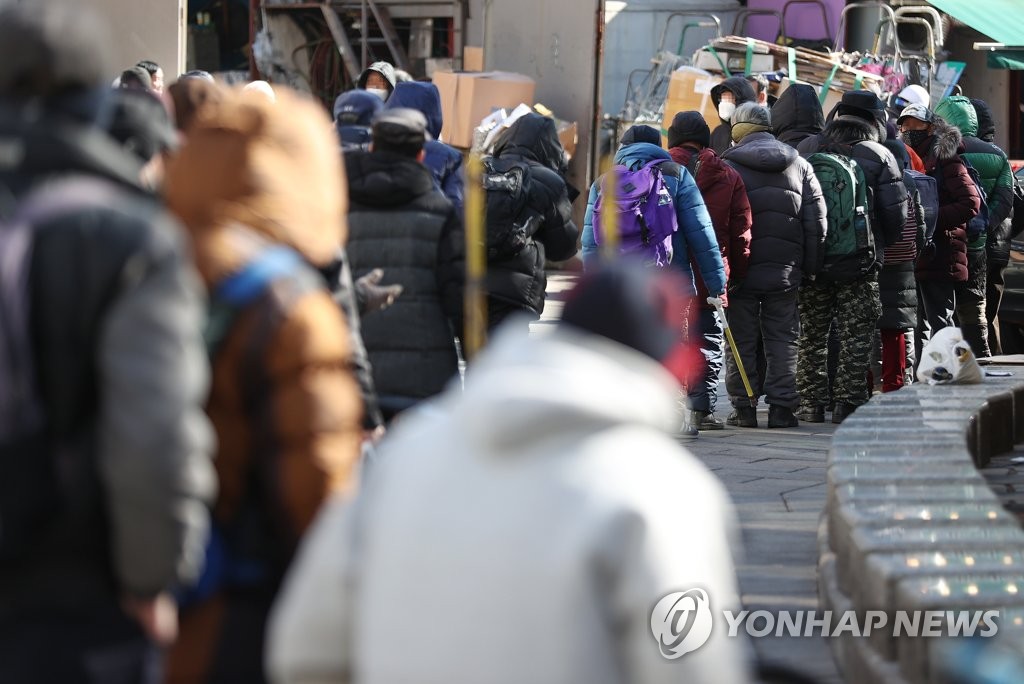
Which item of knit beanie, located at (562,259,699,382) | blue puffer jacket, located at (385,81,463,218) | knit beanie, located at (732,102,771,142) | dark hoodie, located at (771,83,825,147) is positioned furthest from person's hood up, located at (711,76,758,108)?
knit beanie, located at (562,259,699,382)

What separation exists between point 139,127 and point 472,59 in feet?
55.8

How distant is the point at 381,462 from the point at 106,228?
0.66 meters

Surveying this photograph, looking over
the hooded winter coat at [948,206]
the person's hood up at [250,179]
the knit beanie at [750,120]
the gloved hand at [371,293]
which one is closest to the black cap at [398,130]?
the gloved hand at [371,293]

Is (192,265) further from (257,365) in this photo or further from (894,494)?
(894,494)

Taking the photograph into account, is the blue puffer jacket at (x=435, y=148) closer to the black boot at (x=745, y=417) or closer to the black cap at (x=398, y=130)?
the black cap at (x=398, y=130)

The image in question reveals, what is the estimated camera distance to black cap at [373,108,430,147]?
20.3 feet

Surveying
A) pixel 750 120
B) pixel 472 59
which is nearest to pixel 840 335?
pixel 750 120

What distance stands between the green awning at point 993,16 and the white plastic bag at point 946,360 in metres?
14.2

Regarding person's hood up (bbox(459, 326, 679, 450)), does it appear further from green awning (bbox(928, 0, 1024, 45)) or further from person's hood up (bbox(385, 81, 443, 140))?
green awning (bbox(928, 0, 1024, 45))

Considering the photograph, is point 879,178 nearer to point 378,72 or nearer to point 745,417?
point 745,417

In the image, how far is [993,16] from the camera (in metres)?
23.1

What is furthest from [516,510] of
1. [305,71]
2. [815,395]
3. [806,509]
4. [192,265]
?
[305,71]

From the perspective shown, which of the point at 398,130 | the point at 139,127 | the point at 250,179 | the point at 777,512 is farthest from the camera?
the point at 777,512

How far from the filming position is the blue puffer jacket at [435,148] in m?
8.00
